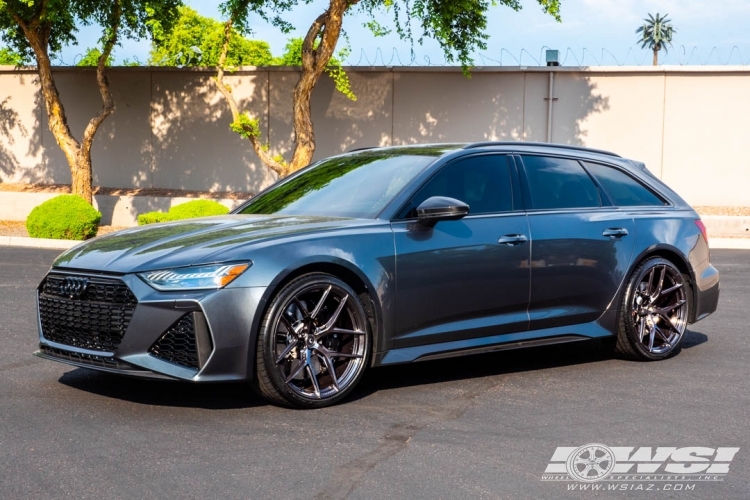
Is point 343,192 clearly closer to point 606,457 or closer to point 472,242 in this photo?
point 472,242

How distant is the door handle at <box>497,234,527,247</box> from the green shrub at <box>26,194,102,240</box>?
13.8m

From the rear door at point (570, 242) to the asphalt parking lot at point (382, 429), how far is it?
50 centimetres

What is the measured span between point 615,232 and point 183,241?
10.7 feet

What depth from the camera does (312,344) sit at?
6.22m

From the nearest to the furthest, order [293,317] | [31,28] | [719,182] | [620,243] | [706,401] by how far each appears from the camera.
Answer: [293,317], [706,401], [620,243], [31,28], [719,182]

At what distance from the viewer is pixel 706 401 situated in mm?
6645

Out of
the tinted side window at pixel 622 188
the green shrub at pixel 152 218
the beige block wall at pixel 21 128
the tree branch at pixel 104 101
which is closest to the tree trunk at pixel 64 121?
the tree branch at pixel 104 101

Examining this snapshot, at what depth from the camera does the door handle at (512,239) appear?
703 cm

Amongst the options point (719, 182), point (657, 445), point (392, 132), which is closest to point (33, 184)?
point (392, 132)

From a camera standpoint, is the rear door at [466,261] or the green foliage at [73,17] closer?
the rear door at [466,261]

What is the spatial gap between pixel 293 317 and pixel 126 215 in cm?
1864

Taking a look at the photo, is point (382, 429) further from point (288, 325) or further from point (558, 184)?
point (558, 184)

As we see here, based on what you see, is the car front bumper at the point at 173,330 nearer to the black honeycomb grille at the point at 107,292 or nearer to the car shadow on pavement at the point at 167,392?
the black honeycomb grille at the point at 107,292

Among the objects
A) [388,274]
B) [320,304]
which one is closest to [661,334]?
[388,274]
